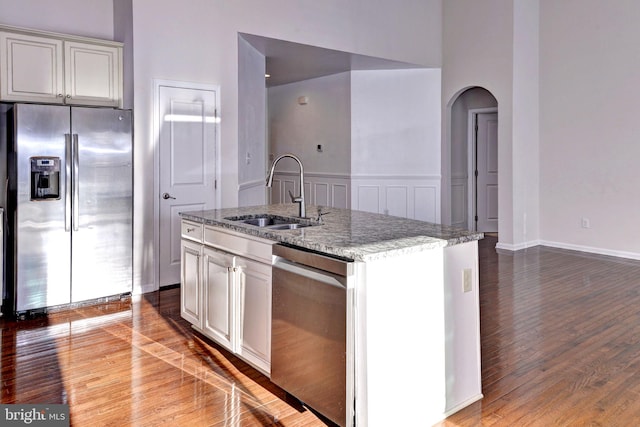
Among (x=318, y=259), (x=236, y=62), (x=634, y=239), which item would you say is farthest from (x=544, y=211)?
(x=318, y=259)

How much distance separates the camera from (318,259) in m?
2.27

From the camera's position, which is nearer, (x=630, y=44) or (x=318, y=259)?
(x=318, y=259)

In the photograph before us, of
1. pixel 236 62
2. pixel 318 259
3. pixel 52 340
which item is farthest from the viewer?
pixel 236 62

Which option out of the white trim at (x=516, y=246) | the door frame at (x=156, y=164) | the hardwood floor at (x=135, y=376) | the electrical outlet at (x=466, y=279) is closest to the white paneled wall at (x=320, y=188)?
the white trim at (x=516, y=246)

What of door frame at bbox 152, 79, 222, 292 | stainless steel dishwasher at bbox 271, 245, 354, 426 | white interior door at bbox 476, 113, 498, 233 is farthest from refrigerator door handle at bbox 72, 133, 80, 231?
white interior door at bbox 476, 113, 498, 233

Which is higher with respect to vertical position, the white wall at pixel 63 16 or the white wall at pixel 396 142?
the white wall at pixel 63 16

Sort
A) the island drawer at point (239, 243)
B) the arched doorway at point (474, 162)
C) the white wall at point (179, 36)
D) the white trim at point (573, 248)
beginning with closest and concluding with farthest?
the island drawer at point (239, 243), the white wall at point (179, 36), the white trim at point (573, 248), the arched doorway at point (474, 162)

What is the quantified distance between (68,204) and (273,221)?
1959mm

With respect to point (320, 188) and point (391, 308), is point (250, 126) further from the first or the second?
point (391, 308)

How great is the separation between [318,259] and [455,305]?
750 mm

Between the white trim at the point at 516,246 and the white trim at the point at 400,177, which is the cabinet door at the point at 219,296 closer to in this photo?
the white trim at the point at 400,177

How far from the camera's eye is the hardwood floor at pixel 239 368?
8.13ft

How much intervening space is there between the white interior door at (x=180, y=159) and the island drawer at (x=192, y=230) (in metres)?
1.48

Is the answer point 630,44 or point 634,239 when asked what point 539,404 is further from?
→ point 630,44
